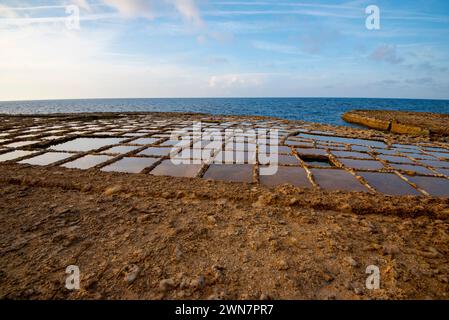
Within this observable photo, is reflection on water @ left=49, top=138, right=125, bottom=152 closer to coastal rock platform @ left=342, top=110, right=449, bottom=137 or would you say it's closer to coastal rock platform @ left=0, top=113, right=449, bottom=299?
coastal rock platform @ left=0, top=113, right=449, bottom=299

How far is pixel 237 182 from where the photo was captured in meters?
4.46

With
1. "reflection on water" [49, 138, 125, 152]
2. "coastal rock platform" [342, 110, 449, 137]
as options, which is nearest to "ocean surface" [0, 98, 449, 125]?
"coastal rock platform" [342, 110, 449, 137]

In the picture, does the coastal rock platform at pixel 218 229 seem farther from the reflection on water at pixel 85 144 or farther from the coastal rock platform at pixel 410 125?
the coastal rock platform at pixel 410 125

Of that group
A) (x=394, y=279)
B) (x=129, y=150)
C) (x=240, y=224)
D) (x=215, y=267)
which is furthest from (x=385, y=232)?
(x=129, y=150)

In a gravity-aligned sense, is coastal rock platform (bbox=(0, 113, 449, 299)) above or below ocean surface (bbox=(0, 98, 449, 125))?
below

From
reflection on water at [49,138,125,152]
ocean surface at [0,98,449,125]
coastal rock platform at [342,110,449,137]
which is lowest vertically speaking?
reflection on water at [49,138,125,152]

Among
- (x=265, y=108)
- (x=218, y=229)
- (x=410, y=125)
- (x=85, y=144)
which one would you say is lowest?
(x=218, y=229)

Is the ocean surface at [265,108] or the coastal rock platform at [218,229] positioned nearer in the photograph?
the coastal rock platform at [218,229]

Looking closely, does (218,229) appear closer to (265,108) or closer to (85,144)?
(85,144)

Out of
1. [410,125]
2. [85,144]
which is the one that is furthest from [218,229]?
[410,125]

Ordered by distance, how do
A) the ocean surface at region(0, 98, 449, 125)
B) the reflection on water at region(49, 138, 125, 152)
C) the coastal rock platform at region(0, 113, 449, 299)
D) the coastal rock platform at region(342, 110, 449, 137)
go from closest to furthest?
the coastal rock platform at region(0, 113, 449, 299) < the reflection on water at region(49, 138, 125, 152) < the coastal rock platform at region(342, 110, 449, 137) < the ocean surface at region(0, 98, 449, 125)

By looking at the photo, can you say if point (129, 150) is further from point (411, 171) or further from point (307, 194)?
point (411, 171)

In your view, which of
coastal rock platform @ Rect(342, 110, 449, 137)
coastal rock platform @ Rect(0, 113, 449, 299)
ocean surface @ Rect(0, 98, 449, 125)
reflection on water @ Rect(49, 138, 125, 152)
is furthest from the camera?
ocean surface @ Rect(0, 98, 449, 125)

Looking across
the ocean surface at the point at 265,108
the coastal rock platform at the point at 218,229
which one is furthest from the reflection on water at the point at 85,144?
the ocean surface at the point at 265,108
